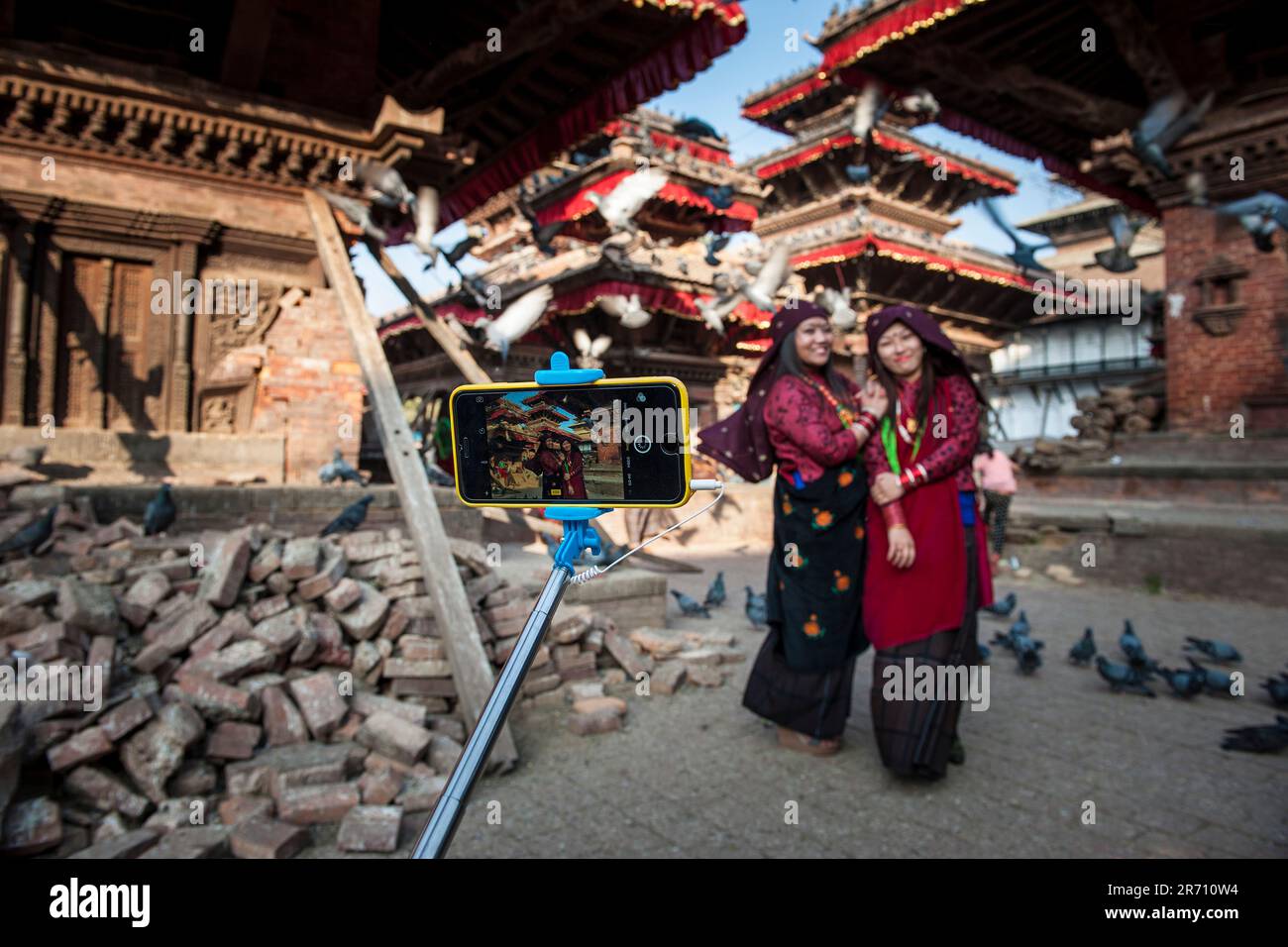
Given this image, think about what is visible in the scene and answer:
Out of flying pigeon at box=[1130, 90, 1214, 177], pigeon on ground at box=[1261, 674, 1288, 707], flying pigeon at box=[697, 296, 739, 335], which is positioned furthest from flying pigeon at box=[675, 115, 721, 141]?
pigeon on ground at box=[1261, 674, 1288, 707]

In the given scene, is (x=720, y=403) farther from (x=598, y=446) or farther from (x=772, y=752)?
(x=598, y=446)

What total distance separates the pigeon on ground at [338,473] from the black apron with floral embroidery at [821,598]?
191 inches

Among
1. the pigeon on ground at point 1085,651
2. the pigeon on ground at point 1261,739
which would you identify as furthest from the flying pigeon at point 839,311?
the pigeon on ground at point 1261,739

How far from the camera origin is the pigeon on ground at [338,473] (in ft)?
23.1

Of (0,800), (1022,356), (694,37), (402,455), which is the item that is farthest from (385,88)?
Answer: (1022,356)

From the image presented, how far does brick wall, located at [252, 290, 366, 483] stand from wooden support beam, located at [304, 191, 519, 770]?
84 cm

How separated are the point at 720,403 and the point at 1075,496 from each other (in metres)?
8.23

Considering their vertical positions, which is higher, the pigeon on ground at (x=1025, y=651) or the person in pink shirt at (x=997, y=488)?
the person in pink shirt at (x=997, y=488)

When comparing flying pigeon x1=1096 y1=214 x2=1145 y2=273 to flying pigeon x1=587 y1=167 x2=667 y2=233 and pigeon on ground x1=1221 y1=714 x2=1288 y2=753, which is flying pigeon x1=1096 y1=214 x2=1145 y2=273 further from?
pigeon on ground x1=1221 y1=714 x2=1288 y2=753

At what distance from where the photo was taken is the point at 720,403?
18.3 meters

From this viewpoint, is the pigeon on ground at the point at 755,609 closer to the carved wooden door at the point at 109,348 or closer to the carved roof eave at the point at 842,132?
the carved wooden door at the point at 109,348

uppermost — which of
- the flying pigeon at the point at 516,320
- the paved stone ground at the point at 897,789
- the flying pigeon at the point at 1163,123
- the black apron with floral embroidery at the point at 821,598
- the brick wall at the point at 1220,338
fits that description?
the flying pigeon at the point at 1163,123

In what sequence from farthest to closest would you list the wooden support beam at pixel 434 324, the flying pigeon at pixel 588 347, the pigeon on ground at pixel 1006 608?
the flying pigeon at pixel 588 347 → the pigeon on ground at pixel 1006 608 → the wooden support beam at pixel 434 324

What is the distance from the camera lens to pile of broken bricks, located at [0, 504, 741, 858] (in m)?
2.71
